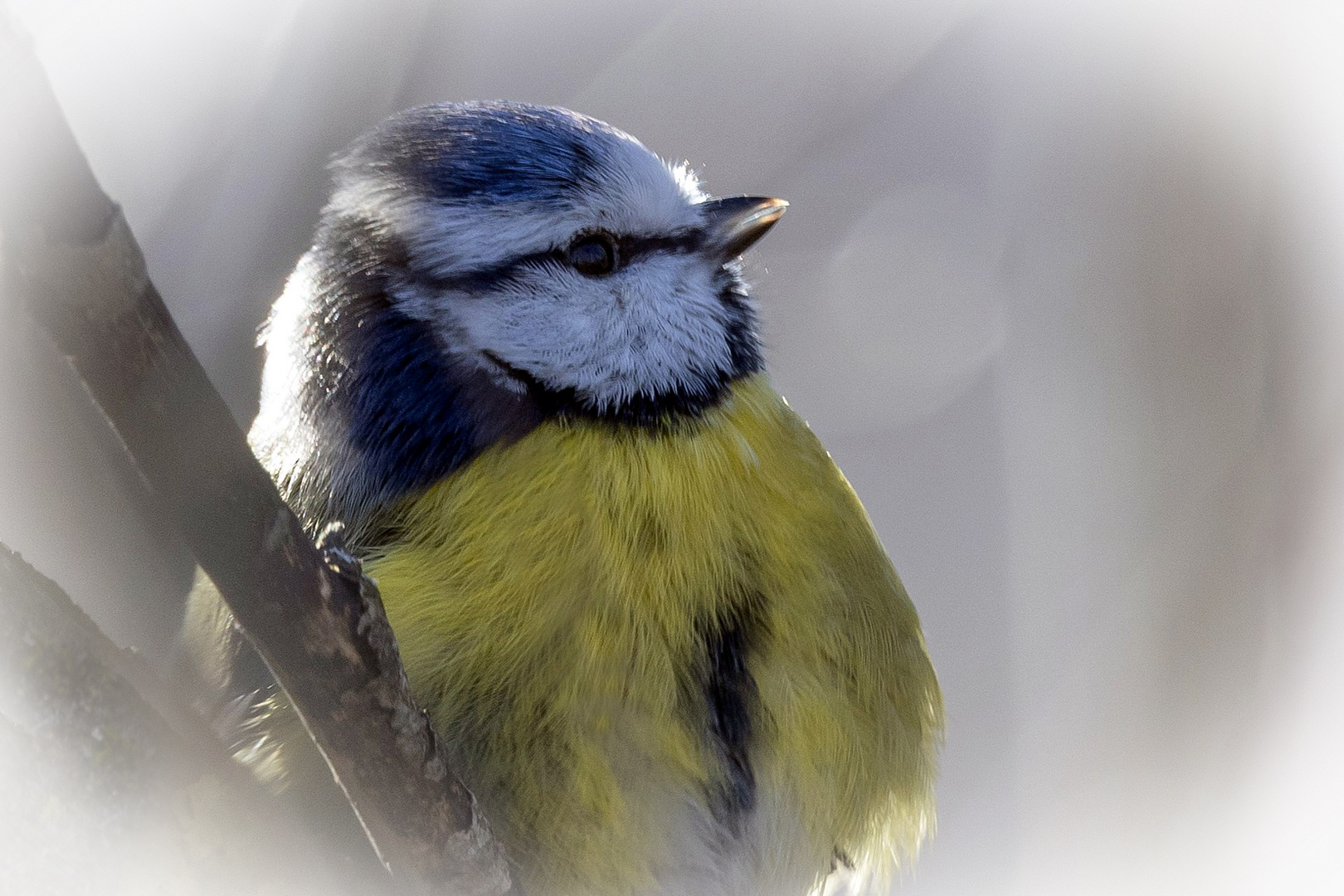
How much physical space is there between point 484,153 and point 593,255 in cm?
21

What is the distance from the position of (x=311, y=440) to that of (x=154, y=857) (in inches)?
22.8

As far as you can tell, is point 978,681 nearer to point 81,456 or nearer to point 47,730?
point 81,456

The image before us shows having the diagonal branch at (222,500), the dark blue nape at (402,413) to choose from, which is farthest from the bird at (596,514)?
the diagonal branch at (222,500)

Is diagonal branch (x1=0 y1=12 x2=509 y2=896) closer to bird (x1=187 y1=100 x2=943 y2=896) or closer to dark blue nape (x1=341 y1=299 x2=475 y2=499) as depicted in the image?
bird (x1=187 y1=100 x2=943 y2=896)

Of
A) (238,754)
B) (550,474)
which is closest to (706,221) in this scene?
(550,474)

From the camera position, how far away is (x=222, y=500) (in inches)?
33.0

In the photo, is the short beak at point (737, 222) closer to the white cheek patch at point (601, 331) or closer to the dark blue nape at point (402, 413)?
the white cheek patch at point (601, 331)

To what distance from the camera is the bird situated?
128cm

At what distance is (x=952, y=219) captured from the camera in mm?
2998

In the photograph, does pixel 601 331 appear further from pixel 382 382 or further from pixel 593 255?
pixel 382 382

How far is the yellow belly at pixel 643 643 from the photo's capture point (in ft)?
4.15

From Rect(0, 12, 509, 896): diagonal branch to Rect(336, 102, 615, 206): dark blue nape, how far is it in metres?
0.78

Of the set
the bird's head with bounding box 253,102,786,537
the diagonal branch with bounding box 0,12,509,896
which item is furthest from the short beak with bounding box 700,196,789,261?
the diagonal branch with bounding box 0,12,509,896

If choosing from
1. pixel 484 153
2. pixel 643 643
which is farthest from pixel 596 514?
pixel 484 153
